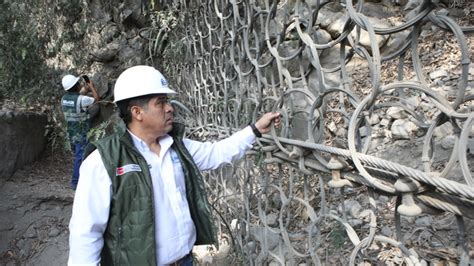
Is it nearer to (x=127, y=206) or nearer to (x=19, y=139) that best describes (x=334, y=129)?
(x=127, y=206)

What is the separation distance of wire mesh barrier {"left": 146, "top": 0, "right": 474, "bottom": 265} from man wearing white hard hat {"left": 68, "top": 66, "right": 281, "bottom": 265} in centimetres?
33

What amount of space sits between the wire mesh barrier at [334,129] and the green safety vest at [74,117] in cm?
174

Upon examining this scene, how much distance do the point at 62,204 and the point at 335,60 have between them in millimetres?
3986

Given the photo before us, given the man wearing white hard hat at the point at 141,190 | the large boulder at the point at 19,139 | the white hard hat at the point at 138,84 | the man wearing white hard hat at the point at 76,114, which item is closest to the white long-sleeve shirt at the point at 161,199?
the man wearing white hard hat at the point at 141,190

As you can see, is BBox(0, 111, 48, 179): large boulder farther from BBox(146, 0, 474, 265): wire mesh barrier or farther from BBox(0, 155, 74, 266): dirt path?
BBox(146, 0, 474, 265): wire mesh barrier

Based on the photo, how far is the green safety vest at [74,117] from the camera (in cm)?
499

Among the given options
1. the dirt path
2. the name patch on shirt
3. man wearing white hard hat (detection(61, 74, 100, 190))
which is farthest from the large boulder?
the name patch on shirt

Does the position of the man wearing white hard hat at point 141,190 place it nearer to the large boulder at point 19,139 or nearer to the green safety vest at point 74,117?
the green safety vest at point 74,117

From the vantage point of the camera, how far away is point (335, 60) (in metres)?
3.80

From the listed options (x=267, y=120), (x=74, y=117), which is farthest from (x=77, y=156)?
(x=267, y=120)

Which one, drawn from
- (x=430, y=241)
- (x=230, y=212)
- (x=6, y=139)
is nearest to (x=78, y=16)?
(x=6, y=139)

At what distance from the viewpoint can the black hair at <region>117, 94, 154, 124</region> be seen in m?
1.61

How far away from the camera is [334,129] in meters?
3.52

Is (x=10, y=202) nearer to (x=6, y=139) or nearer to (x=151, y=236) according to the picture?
(x=6, y=139)
